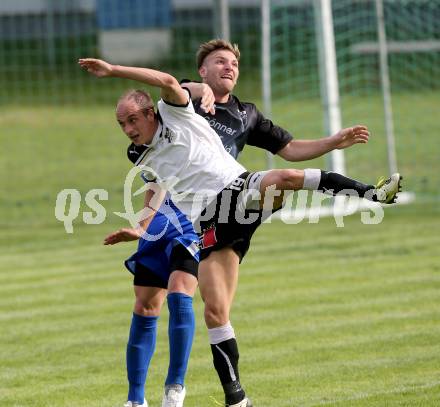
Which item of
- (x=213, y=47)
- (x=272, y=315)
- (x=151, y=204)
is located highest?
(x=213, y=47)

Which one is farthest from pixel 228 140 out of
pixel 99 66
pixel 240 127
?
pixel 99 66

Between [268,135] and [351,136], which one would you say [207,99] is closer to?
[268,135]

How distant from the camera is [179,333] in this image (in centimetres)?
686

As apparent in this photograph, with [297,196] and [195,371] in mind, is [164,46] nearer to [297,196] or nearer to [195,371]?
[297,196]

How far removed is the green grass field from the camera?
296 inches

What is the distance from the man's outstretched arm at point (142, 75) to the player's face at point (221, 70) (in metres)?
0.56

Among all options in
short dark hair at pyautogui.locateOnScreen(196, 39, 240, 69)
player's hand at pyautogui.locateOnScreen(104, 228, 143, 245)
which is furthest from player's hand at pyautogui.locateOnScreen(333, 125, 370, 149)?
player's hand at pyautogui.locateOnScreen(104, 228, 143, 245)

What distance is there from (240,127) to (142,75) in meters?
1.21

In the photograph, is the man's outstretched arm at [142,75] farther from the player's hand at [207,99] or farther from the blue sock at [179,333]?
the blue sock at [179,333]

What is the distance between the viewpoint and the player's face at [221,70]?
7156 mm

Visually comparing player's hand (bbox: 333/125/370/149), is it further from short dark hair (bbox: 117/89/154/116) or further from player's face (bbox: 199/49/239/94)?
short dark hair (bbox: 117/89/154/116)

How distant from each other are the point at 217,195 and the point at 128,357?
1.12m

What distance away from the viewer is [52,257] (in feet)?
43.1

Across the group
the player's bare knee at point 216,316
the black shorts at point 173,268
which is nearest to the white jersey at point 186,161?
the black shorts at point 173,268
